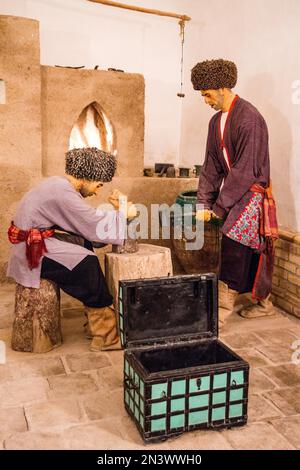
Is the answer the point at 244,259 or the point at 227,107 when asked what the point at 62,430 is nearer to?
the point at 244,259

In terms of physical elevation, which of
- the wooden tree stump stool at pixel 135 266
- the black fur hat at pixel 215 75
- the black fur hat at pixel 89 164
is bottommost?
the wooden tree stump stool at pixel 135 266

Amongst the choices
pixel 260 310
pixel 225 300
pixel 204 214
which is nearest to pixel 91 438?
pixel 225 300

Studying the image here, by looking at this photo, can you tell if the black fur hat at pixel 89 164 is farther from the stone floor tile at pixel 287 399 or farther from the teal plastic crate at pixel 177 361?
the stone floor tile at pixel 287 399

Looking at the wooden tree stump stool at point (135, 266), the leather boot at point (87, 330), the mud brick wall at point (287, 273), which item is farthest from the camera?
the mud brick wall at point (287, 273)

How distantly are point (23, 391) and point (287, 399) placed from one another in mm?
1684

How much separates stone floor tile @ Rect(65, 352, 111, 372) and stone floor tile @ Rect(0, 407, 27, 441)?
62 cm

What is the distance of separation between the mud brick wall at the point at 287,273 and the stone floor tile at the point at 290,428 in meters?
1.85

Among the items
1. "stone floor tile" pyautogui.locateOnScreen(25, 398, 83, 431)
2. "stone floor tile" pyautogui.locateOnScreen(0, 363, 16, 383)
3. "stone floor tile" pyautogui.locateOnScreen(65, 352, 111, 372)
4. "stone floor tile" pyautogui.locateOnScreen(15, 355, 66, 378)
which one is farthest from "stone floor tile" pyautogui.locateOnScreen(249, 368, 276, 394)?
"stone floor tile" pyautogui.locateOnScreen(0, 363, 16, 383)

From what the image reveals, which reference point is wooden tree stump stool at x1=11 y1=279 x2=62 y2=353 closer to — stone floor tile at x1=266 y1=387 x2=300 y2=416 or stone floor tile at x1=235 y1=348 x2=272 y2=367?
stone floor tile at x1=235 y1=348 x2=272 y2=367

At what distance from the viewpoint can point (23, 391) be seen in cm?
321

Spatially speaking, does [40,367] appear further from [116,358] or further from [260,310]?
[260,310]

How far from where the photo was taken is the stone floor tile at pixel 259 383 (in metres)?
3.30

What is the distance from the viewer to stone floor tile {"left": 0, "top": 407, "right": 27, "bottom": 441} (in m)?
2.74

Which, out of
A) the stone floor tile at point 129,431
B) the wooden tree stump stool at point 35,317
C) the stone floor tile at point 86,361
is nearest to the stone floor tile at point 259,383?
the stone floor tile at point 129,431
